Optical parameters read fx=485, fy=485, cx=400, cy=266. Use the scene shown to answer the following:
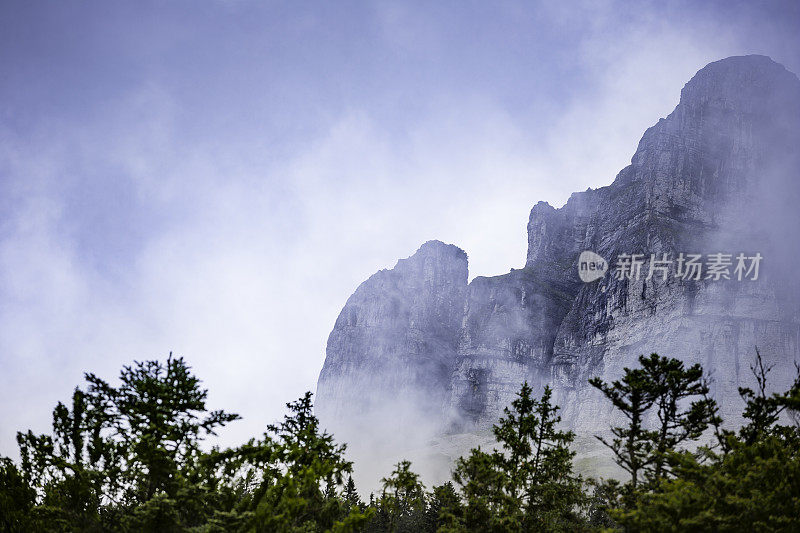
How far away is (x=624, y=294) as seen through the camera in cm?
11844

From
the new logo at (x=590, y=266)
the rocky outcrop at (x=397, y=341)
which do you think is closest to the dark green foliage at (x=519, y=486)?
the new logo at (x=590, y=266)

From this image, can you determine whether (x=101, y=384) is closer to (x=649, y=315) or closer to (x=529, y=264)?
(x=649, y=315)

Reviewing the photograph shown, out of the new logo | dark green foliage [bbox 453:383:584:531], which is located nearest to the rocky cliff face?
the new logo

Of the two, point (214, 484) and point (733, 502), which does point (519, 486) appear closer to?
point (733, 502)

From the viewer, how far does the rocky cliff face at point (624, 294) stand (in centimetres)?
10269

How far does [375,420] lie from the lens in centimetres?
16775

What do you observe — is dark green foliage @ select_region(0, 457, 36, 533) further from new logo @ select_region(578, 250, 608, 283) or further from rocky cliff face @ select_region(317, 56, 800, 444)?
new logo @ select_region(578, 250, 608, 283)

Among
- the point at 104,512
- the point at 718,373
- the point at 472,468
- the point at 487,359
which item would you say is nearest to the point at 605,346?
the point at 718,373

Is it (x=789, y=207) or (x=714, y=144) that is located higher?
(x=714, y=144)

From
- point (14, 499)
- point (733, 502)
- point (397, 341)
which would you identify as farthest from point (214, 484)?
point (397, 341)

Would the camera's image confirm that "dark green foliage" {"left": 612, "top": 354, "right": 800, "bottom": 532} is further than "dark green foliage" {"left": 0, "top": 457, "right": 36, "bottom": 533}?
No

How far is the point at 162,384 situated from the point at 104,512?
592cm

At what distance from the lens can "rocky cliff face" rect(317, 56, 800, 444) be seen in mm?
→ 102688

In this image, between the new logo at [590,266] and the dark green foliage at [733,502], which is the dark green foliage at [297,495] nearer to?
the dark green foliage at [733,502]
